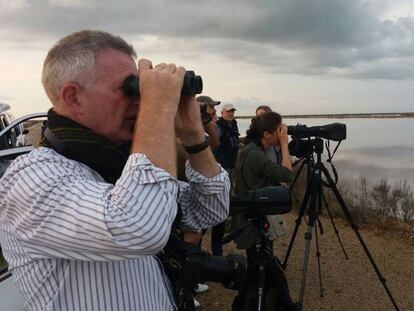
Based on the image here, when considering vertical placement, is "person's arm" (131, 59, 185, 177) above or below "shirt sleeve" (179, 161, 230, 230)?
above

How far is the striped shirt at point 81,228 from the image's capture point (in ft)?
3.37

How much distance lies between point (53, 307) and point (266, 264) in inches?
58.7

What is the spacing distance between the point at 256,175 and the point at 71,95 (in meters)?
3.05

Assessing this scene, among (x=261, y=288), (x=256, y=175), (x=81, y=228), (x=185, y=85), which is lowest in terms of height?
(x=261, y=288)

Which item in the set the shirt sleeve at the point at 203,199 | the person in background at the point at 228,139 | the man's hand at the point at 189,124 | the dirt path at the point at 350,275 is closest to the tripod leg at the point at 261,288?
the shirt sleeve at the point at 203,199

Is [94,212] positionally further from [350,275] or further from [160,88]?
[350,275]

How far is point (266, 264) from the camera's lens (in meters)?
2.46

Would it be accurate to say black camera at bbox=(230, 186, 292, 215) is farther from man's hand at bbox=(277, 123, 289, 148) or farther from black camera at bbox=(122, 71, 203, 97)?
man's hand at bbox=(277, 123, 289, 148)

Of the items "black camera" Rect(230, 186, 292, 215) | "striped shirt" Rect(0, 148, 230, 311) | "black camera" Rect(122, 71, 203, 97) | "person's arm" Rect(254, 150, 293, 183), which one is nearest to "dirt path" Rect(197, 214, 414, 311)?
"person's arm" Rect(254, 150, 293, 183)

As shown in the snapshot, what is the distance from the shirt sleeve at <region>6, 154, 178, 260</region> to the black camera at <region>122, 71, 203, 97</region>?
0.22m

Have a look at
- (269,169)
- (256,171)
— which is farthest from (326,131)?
(256,171)

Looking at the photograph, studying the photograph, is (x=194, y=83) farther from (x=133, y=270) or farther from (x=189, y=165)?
(x=133, y=270)

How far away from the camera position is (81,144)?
47.4 inches

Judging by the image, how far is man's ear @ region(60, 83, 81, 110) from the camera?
1215 mm
